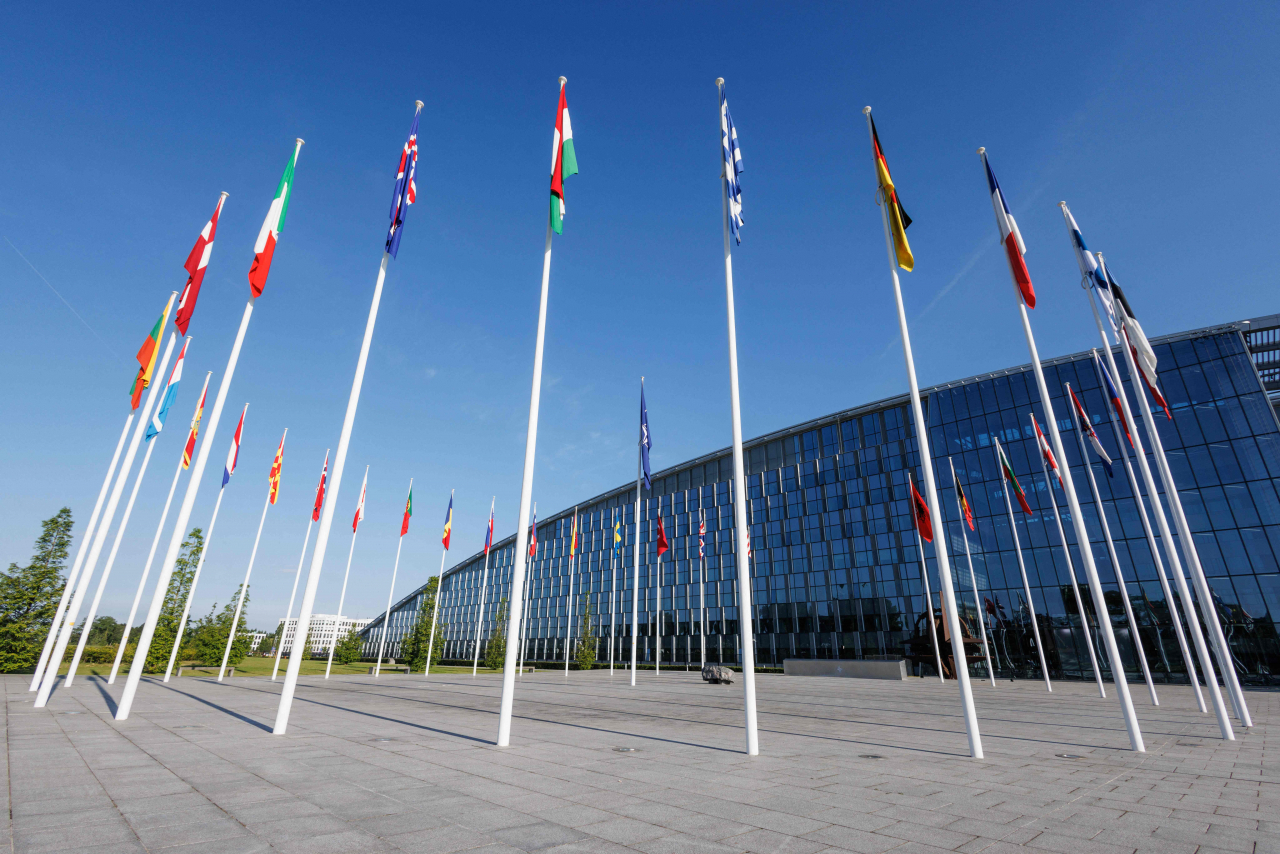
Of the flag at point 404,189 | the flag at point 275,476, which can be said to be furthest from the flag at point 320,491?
the flag at point 404,189

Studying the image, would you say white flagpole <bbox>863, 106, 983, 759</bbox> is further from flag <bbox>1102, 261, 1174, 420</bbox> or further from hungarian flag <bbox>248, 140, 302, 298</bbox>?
hungarian flag <bbox>248, 140, 302, 298</bbox>

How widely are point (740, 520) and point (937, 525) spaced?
355 cm

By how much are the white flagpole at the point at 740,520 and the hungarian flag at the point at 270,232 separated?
9.59 m

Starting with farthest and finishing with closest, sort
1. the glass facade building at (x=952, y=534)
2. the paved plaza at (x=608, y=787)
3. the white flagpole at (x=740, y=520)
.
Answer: the glass facade building at (x=952, y=534)
the white flagpole at (x=740, y=520)
the paved plaza at (x=608, y=787)

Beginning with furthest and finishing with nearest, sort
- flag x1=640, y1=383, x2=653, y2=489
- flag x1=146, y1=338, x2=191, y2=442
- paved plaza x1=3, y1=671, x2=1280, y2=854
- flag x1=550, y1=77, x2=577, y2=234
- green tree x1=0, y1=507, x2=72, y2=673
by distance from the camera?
green tree x1=0, y1=507, x2=72, y2=673, flag x1=640, y1=383, x2=653, y2=489, flag x1=146, y1=338, x2=191, y2=442, flag x1=550, y1=77, x2=577, y2=234, paved plaza x1=3, y1=671, x2=1280, y2=854

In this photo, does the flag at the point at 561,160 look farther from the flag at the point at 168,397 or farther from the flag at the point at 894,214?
the flag at the point at 168,397

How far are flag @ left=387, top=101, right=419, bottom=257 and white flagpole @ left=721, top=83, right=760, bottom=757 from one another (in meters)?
6.78

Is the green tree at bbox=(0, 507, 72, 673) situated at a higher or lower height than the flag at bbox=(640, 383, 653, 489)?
lower

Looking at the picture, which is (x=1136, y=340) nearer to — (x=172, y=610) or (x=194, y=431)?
(x=194, y=431)

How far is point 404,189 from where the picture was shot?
12039 millimetres

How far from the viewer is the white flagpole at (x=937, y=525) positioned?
9.16 m

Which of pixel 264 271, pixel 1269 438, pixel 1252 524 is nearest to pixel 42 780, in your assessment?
pixel 264 271

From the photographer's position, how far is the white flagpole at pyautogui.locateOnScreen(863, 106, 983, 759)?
361 inches

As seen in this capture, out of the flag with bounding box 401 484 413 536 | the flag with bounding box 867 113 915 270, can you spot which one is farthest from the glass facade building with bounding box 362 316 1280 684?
the flag with bounding box 867 113 915 270
